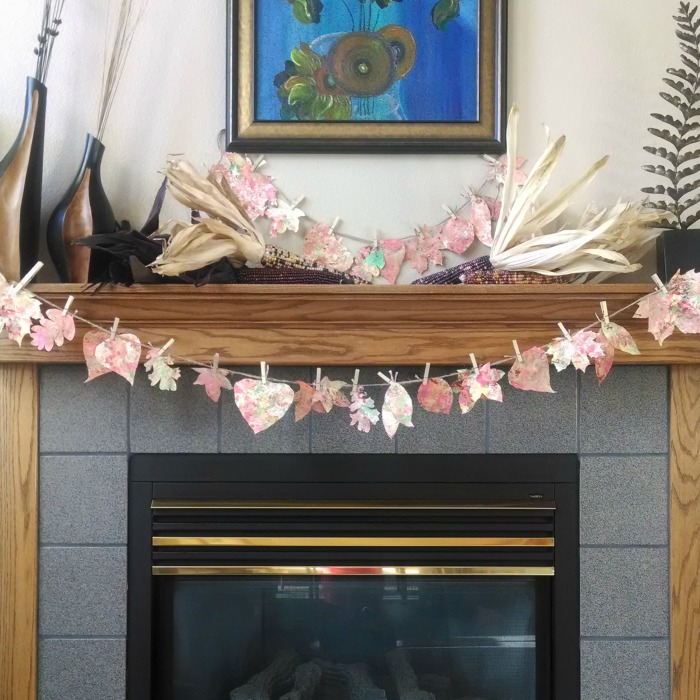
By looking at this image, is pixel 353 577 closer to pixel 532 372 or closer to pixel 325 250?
pixel 532 372

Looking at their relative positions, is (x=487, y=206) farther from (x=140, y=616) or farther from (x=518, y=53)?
(x=140, y=616)

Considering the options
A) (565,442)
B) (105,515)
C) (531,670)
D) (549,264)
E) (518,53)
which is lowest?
(531,670)

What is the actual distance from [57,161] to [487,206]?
0.83m

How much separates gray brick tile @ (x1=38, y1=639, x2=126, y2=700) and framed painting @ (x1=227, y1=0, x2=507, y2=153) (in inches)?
38.3

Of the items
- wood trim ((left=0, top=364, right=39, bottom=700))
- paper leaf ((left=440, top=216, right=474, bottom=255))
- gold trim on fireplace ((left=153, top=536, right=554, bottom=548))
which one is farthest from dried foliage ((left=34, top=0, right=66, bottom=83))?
gold trim on fireplace ((left=153, top=536, right=554, bottom=548))

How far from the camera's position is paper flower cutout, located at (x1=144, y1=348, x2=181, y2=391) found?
3.89 feet

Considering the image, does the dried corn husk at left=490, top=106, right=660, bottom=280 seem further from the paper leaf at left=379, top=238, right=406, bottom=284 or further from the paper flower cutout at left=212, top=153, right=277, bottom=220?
the paper flower cutout at left=212, top=153, right=277, bottom=220

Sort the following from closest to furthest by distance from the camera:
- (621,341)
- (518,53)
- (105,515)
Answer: (621,341) → (105,515) → (518,53)

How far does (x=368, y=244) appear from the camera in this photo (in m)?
1.44

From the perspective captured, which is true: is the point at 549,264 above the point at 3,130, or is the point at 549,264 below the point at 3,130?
below

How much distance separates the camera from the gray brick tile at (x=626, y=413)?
1358 millimetres

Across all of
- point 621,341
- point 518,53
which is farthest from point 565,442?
point 518,53

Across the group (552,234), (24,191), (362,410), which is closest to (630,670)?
(362,410)

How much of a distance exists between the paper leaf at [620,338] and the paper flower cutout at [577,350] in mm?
23
